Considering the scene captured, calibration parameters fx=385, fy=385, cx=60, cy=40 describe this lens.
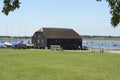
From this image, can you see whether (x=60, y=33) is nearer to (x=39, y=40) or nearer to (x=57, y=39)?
(x=57, y=39)

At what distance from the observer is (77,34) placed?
98625 mm

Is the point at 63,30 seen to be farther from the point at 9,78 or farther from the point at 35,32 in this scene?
the point at 9,78

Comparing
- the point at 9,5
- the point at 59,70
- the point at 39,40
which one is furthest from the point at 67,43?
the point at 9,5

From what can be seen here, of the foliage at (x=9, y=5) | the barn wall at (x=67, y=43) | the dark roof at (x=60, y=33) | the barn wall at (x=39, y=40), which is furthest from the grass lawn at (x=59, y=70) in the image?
the dark roof at (x=60, y=33)

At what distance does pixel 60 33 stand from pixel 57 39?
345 cm

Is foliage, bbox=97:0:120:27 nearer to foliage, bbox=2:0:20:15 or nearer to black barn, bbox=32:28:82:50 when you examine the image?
foliage, bbox=2:0:20:15

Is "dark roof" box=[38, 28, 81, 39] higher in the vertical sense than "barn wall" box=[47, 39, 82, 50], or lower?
higher

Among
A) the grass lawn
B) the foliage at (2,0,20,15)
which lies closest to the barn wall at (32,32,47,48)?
the grass lawn

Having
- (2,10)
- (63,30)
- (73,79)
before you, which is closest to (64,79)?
(73,79)

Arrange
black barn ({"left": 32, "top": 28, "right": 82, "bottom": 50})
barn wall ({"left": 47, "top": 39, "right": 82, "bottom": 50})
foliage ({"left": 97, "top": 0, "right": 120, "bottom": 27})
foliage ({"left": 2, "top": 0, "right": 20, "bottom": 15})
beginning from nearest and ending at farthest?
1. foliage ({"left": 97, "top": 0, "right": 120, "bottom": 27})
2. foliage ({"left": 2, "top": 0, "right": 20, "bottom": 15})
3. black barn ({"left": 32, "top": 28, "right": 82, "bottom": 50})
4. barn wall ({"left": 47, "top": 39, "right": 82, "bottom": 50})

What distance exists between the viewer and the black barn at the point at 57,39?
9362 centimetres

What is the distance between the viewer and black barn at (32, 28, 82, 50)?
93625mm

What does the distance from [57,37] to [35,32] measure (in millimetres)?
7185

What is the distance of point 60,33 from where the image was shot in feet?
321
